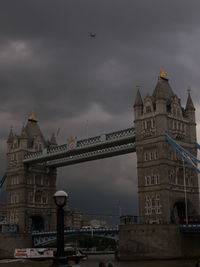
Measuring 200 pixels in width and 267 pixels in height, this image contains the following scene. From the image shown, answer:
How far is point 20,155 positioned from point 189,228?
46.8m

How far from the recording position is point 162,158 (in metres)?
70.8

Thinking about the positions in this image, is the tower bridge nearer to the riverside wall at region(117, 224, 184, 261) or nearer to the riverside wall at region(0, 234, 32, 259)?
Answer: the riverside wall at region(117, 224, 184, 261)

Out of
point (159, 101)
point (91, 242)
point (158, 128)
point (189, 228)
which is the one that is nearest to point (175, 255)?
point (189, 228)

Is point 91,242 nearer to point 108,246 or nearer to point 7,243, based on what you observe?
point 108,246

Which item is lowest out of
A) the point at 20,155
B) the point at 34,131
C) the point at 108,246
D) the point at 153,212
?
the point at 108,246

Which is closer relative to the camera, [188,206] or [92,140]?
[188,206]

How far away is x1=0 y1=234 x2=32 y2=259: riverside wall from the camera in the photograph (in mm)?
87438

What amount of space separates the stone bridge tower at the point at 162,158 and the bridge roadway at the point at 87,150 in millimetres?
4105

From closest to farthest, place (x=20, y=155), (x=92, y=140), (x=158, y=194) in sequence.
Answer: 1. (x=158, y=194)
2. (x=92, y=140)
3. (x=20, y=155)

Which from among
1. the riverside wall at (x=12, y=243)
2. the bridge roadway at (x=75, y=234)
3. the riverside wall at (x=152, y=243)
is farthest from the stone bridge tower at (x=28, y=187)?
the riverside wall at (x=152, y=243)

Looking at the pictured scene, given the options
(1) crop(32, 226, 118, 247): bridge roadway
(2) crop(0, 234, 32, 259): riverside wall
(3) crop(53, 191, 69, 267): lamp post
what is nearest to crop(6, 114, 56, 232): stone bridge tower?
(1) crop(32, 226, 118, 247): bridge roadway

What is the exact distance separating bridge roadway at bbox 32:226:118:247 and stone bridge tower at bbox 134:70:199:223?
21.8ft

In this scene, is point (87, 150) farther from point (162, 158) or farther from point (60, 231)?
point (60, 231)

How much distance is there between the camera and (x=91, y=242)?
526 feet
